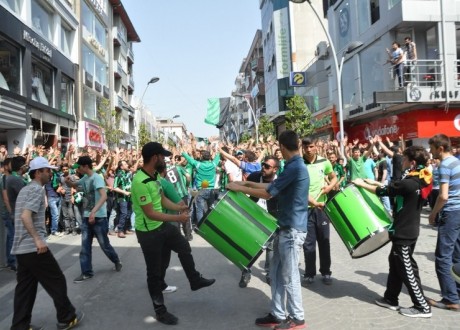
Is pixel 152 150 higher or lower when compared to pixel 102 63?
lower

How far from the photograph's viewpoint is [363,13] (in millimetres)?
23094

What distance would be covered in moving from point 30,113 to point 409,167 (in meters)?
18.0

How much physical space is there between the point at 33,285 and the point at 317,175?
3.56 meters

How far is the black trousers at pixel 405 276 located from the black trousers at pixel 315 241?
43.0 inches

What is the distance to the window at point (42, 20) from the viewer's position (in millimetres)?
20609

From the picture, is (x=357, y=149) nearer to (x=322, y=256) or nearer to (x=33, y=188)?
(x=322, y=256)

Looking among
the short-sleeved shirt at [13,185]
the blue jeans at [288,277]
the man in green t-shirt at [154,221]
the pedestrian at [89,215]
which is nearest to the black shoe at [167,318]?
the man in green t-shirt at [154,221]

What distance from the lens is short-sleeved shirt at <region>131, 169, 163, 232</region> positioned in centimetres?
435

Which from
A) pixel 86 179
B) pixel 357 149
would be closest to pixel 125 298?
pixel 86 179

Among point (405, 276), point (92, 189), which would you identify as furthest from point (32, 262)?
point (405, 276)

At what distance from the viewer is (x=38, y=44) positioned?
20125 millimetres

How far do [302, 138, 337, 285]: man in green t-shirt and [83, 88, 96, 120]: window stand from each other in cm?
2523

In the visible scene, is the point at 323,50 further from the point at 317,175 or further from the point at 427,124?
the point at 317,175

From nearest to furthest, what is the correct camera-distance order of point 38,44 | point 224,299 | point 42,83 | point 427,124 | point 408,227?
point 408,227 < point 224,299 < point 427,124 < point 38,44 < point 42,83
